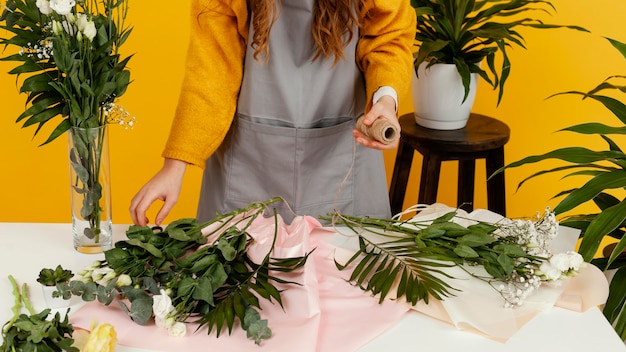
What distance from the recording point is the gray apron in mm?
1636

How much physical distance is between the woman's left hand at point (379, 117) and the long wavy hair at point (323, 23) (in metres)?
0.20

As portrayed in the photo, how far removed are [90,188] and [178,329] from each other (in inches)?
13.6

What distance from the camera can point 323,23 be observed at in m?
1.61

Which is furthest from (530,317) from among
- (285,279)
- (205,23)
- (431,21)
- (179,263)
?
(431,21)

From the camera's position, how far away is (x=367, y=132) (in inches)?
51.1

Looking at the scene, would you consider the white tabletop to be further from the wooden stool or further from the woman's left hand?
the wooden stool

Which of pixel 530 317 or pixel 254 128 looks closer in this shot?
pixel 530 317

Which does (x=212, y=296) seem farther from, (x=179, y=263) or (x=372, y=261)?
(x=372, y=261)

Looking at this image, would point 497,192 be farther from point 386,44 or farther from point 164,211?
point 164,211

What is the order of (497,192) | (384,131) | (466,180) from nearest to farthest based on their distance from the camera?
(384,131), (497,192), (466,180)

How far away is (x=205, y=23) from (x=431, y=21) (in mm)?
1099

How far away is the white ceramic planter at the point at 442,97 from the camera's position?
8.03 feet

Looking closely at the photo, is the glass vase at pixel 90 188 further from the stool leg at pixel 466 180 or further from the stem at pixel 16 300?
the stool leg at pixel 466 180

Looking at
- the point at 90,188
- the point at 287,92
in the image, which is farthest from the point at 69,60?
the point at 287,92
